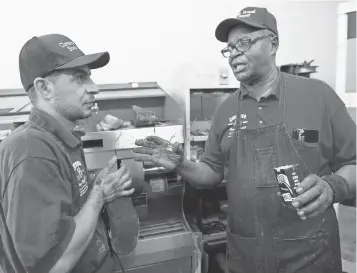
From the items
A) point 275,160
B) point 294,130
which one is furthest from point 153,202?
point 294,130

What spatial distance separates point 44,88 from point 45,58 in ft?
0.39

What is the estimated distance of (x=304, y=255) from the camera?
1282 millimetres

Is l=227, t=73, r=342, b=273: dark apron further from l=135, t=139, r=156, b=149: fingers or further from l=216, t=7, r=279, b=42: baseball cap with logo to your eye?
l=135, t=139, r=156, b=149: fingers

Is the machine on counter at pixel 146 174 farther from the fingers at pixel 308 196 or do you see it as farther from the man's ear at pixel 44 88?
the fingers at pixel 308 196

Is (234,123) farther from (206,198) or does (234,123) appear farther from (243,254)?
(206,198)

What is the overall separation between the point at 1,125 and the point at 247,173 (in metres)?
1.28

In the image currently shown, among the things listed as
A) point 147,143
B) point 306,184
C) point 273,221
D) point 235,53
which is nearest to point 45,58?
point 147,143

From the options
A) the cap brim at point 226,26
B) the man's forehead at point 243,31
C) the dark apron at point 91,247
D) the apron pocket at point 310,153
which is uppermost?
the cap brim at point 226,26

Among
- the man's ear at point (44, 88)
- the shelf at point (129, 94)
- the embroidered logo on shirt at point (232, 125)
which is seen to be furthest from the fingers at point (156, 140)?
the man's ear at point (44, 88)

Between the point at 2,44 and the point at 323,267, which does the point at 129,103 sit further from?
the point at 323,267

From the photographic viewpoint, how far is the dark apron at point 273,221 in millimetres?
1285

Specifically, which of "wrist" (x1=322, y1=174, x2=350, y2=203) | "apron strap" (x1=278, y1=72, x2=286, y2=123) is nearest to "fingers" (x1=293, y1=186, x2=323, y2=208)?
"wrist" (x1=322, y1=174, x2=350, y2=203)

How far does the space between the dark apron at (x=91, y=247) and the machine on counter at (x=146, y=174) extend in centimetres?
44

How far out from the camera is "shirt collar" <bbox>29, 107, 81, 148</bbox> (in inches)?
41.0
